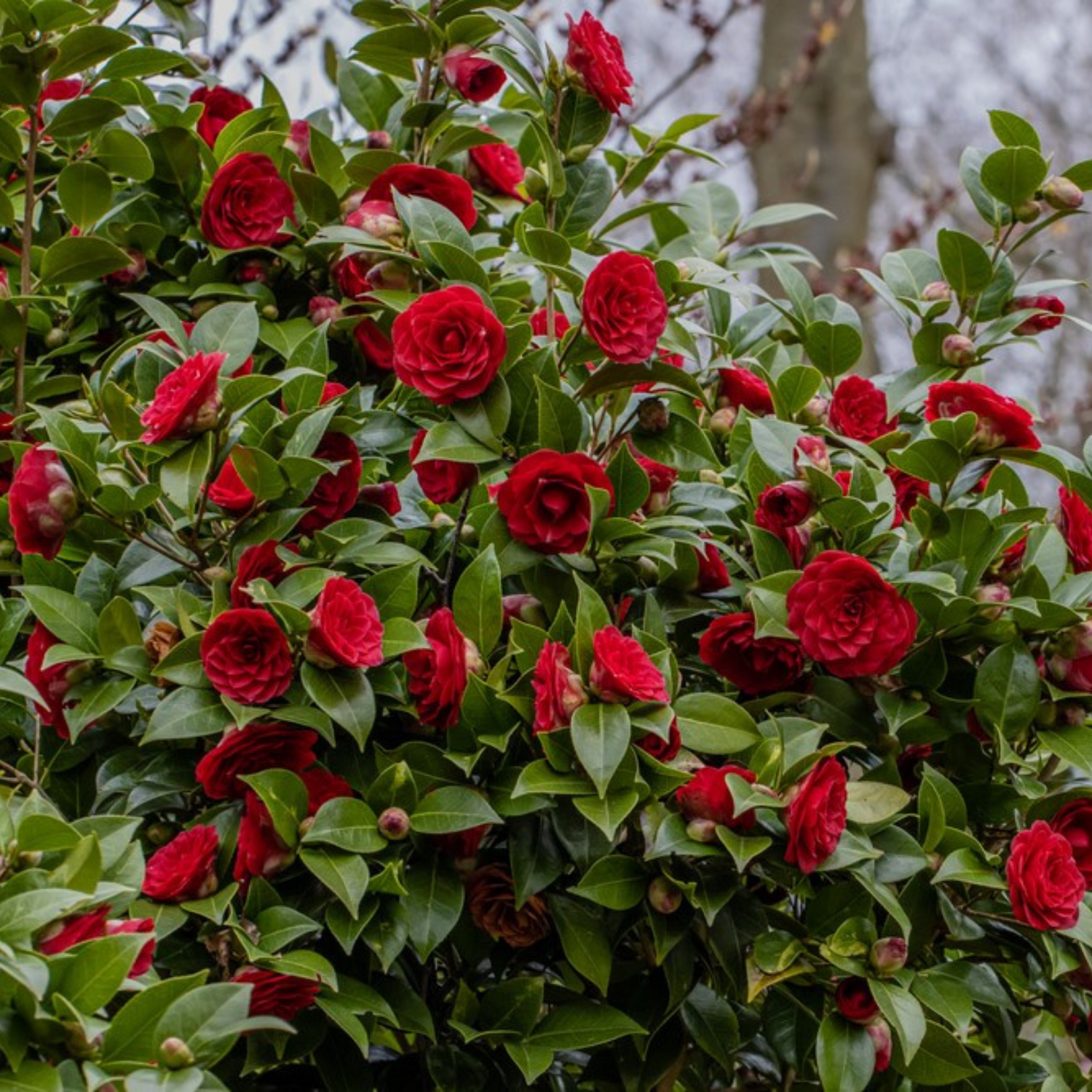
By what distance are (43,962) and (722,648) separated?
25.7 inches

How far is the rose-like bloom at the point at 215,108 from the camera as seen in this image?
177cm

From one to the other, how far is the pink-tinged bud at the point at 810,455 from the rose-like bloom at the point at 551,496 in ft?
0.72

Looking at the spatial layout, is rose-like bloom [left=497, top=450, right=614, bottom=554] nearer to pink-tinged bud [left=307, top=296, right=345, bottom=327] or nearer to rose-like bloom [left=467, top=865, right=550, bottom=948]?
rose-like bloom [left=467, top=865, right=550, bottom=948]

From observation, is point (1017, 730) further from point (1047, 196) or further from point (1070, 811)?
point (1047, 196)

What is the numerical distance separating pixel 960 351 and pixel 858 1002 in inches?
25.4

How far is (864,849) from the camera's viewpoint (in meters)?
1.19

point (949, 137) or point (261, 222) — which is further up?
point (949, 137)

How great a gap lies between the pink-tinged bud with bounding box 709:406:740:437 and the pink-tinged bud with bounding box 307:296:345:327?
16.2 inches

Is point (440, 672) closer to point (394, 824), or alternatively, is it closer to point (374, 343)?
point (394, 824)

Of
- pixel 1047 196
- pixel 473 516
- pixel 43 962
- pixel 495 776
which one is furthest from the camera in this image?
pixel 1047 196

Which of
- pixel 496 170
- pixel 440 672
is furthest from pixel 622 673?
pixel 496 170

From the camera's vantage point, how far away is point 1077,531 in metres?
1.39

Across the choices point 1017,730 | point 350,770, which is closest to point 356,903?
point 350,770

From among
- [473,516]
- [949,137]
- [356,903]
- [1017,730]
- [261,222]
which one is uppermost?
[949,137]
